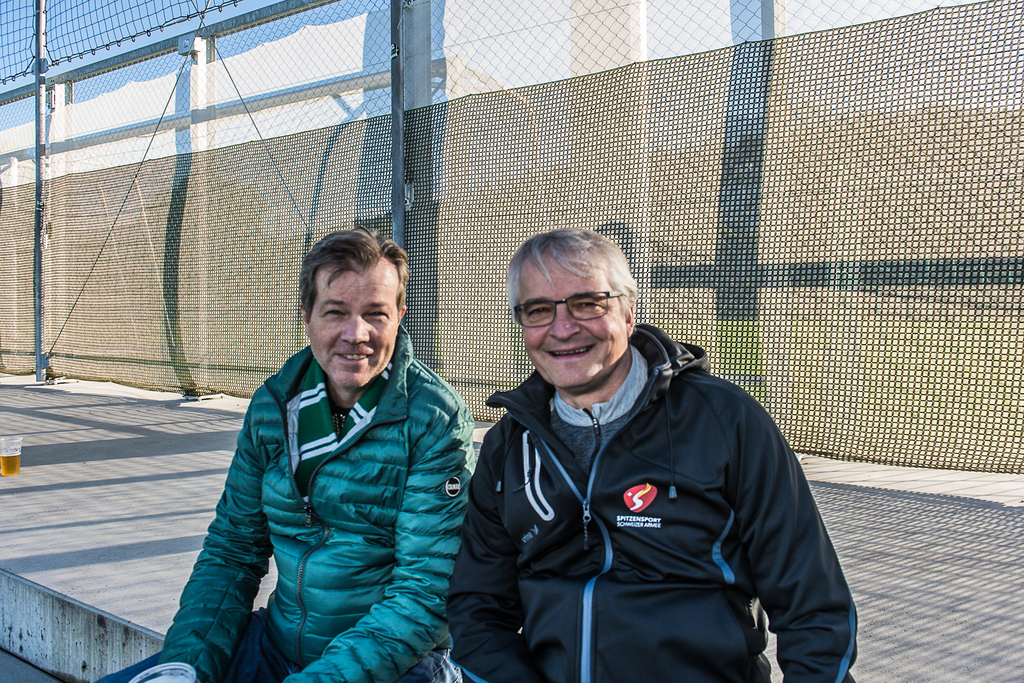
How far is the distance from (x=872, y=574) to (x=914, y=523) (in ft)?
2.59

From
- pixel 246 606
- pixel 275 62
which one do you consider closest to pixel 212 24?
pixel 275 62

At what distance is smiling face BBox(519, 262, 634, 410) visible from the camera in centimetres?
150

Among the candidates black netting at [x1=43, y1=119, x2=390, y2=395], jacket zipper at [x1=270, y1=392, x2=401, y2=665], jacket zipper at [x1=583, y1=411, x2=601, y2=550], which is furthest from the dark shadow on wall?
jacket zipper at [x1=583, y1=411, x2=601, y2=550]

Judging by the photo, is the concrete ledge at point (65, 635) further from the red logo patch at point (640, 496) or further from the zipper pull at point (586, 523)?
the red logo patch at point (640, 496)

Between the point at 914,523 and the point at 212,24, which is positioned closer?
the point at 914,523

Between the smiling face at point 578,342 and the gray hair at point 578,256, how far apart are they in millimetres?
12

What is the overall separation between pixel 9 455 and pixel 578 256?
14.0 feet

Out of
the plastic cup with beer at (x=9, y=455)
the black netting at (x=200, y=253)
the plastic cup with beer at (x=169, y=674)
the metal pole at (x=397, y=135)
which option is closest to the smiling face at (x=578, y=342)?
the plastic cup with beer at (x=169, y=674)

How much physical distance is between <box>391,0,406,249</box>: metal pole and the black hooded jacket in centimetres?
281

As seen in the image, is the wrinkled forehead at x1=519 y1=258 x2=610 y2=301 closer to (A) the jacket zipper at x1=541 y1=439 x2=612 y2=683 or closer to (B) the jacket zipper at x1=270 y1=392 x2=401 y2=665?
(A) the jacket zipper at x1=541 y1=439 x2=612 y2=683

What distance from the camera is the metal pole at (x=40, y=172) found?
7551 mm

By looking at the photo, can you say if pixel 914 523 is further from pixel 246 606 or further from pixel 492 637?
pixel 246 606

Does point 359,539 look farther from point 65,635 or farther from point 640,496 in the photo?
point 65,635

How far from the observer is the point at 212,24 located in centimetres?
583
